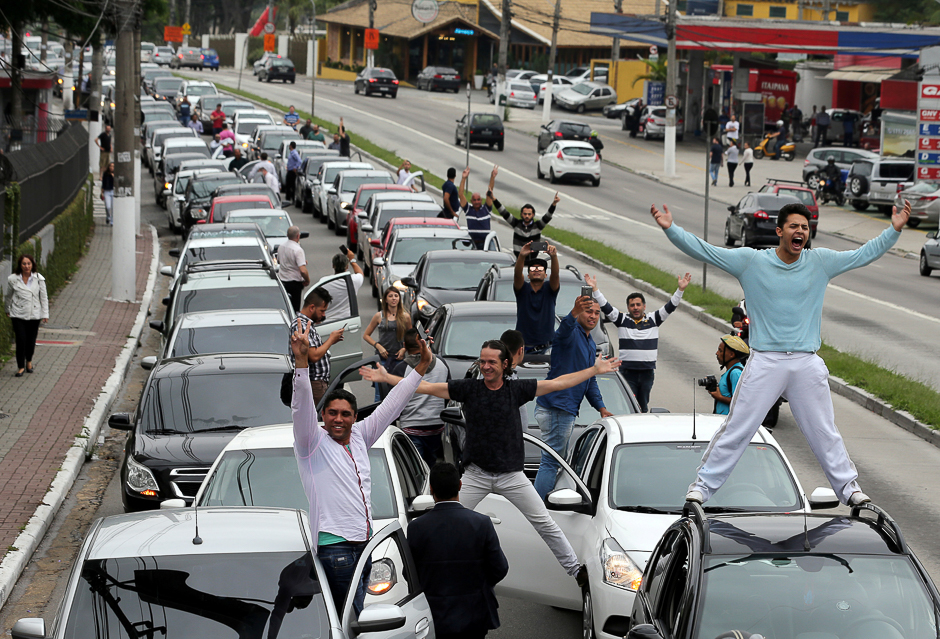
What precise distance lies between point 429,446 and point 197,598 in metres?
5.23

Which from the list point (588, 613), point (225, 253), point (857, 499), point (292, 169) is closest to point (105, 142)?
point (292, 169)

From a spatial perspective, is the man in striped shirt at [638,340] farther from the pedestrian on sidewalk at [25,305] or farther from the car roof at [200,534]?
the pedestrian on sidewalk at [25,305]

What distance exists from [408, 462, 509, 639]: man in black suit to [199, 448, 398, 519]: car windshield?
1.89 m

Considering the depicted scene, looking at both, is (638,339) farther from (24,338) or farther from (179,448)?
(24,338)

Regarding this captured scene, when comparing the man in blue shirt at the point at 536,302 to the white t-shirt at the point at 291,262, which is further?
the white t-shirt at the point at 291,262

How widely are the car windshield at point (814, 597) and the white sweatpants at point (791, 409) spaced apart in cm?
142

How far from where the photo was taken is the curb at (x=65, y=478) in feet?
32.2

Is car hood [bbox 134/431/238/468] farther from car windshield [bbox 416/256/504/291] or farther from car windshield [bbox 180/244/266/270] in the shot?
car windshield [bbox 180/244/266/270]

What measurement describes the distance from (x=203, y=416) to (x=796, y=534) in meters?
7.24

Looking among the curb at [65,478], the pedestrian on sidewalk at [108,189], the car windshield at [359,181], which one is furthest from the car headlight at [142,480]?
the pedestrian on sidewalk at [108,189]

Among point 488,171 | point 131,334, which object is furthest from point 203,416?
point 488,171

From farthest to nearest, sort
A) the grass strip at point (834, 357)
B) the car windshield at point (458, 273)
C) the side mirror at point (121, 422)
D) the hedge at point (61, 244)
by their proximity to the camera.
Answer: the car windshield at point (458, 273)
the hedge at point (61, 244)
the grass strip at point (834, 357)
the side mirror at point (121, 422)

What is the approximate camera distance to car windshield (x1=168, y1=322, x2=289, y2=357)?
14.4m

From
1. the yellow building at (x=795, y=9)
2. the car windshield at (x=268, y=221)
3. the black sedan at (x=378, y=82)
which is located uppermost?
the yellow building at (x=795, y=9)
